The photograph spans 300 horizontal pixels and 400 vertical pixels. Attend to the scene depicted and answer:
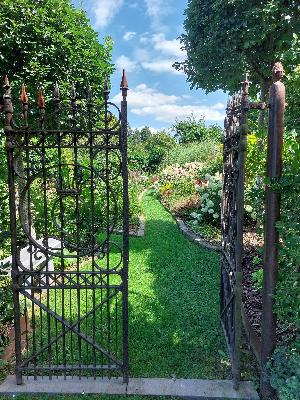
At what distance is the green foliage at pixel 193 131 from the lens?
82.1 ft

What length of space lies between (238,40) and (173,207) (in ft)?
15.7

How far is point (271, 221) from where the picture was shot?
8.86ft

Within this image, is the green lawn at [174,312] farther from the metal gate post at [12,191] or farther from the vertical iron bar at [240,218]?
the metal gate post at [12,191]

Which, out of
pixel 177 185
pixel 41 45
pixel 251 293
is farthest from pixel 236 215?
pixel 177 185

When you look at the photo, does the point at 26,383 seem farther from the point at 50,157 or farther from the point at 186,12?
the point at 186,12

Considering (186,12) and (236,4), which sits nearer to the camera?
(236,4)

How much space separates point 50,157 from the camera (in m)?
7.54

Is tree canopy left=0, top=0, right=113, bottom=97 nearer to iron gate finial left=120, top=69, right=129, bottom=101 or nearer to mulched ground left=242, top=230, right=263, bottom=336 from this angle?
iron gate finial left=120, top=69, right=129, bottom=101

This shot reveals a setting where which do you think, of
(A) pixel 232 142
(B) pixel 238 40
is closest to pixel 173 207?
(B) pixel 238 40

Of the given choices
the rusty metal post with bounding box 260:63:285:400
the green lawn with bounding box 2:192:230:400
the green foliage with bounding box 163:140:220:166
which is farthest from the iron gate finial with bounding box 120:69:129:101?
the green foliage with bounding box 163:140:220:166

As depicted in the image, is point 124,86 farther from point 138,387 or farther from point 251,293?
point 251,293

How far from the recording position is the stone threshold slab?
2.84m

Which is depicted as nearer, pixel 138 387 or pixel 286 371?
pixel 286 371

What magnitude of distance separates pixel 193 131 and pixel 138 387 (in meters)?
23.6
